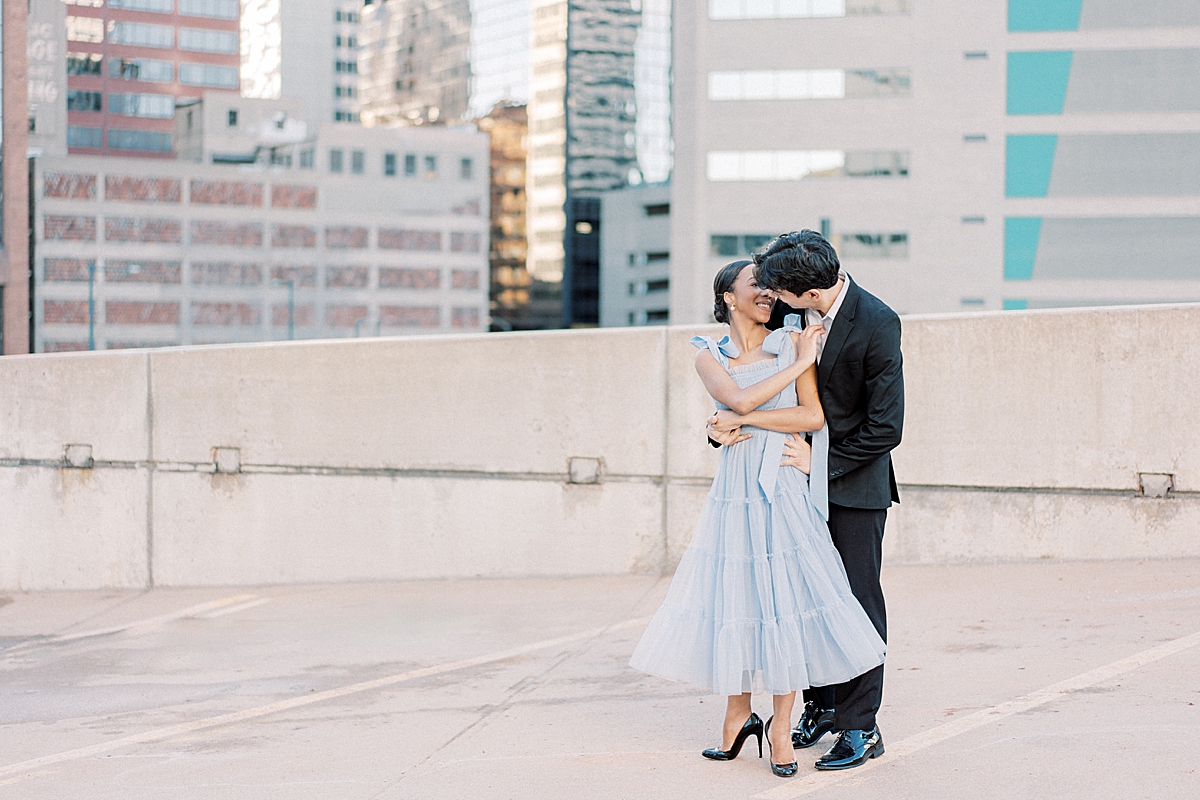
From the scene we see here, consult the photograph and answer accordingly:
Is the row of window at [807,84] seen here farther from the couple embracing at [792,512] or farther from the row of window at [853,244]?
the couple embracing at [792,512]

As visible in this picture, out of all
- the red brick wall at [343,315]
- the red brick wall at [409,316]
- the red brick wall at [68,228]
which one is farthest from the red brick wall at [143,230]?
the red brick wall at [409,316]

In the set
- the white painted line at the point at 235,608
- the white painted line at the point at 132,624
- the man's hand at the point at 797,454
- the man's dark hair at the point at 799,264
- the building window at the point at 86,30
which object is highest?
the building window at the point at 86,30

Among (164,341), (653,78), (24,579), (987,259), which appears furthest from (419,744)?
(653,78)

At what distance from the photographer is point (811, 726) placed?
410cm

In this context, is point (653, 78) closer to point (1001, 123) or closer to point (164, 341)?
point (164, 341)

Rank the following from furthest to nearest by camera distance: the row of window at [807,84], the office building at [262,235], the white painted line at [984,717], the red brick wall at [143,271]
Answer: the red brick wall at [143,271] → the office building at [262,235] → the row of window at [807,84] → the white painted line at [984,717]

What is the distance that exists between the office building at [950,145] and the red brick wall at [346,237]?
47.0 metres

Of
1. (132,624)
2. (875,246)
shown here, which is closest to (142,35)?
(875,246)

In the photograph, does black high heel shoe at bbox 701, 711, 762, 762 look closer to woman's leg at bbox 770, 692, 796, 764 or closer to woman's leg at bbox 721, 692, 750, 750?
woman's leg at bbox 721, 692, 750, 750

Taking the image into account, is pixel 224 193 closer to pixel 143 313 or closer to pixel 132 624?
pixel 143 313

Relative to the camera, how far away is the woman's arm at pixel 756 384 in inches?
148

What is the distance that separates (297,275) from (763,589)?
11227cm

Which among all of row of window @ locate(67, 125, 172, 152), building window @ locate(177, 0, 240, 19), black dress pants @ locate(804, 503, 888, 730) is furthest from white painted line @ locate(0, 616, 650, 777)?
building window @ locate(177, 0, 240, 19)

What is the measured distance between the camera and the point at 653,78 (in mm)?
143750
